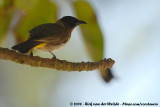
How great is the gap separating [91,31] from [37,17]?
0.22 meters

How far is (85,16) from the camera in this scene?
0.93 m

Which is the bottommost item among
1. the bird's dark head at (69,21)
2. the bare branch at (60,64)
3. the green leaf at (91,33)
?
the bare branch at (60,64)

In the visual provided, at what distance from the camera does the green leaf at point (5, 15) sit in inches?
33.8

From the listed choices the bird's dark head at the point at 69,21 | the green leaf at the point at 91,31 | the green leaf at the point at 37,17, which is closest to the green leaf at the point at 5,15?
the green leaf at the point at 37,17

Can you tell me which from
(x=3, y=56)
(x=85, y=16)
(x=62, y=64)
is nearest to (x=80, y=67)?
(x=62, y=64)

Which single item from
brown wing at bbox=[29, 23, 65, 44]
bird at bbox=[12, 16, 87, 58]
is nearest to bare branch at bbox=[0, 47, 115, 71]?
bird at bbox=[12, 16, 87, 58]

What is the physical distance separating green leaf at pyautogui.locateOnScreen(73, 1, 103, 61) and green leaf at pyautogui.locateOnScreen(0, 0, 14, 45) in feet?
0.84

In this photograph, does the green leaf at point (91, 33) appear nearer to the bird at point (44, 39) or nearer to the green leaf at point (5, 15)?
the bird at point (44, 39)

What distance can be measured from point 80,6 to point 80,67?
26cm

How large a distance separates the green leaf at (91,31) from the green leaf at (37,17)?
103 mm

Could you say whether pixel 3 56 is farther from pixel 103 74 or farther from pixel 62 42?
pixel 62 42

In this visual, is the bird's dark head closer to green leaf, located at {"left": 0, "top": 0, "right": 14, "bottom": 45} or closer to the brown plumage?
the brown plumage

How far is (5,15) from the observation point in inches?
35.8

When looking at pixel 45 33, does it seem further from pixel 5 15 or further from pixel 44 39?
pixel 5 15
